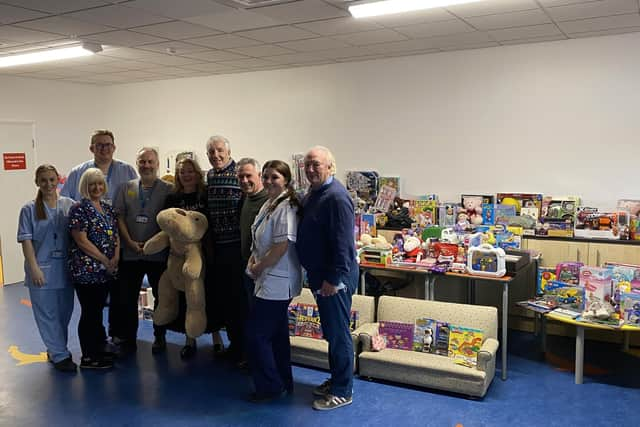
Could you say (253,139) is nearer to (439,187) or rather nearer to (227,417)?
(439,187)

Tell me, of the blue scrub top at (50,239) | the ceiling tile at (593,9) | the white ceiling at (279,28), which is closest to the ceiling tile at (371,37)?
the white ceiling at (279,28)

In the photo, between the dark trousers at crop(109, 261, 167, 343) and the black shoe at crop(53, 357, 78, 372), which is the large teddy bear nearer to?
the dark trousers at crop(109, 261, 167, 343)

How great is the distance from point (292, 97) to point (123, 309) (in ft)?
10.6

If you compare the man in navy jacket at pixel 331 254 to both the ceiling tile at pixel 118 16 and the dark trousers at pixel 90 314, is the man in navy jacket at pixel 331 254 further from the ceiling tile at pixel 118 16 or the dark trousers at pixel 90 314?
the dark trousers at pixel 90 314

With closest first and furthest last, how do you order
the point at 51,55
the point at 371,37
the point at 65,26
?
1. the point at 65,26
2. the point at 371,37
3. the point at 51,55

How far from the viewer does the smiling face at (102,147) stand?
15.1 ft

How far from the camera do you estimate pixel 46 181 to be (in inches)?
163

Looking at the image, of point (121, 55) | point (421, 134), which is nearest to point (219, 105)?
point (121, 55)

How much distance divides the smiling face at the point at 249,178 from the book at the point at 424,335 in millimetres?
1536

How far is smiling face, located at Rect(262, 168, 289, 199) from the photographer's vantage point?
3572 millimetres

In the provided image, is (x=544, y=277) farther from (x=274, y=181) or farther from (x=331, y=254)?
(x=274, y=181)

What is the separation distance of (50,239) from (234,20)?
6.96ft

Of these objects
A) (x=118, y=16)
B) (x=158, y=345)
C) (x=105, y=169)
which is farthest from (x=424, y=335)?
(x=118, y=16)

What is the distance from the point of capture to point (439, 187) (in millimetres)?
5895
